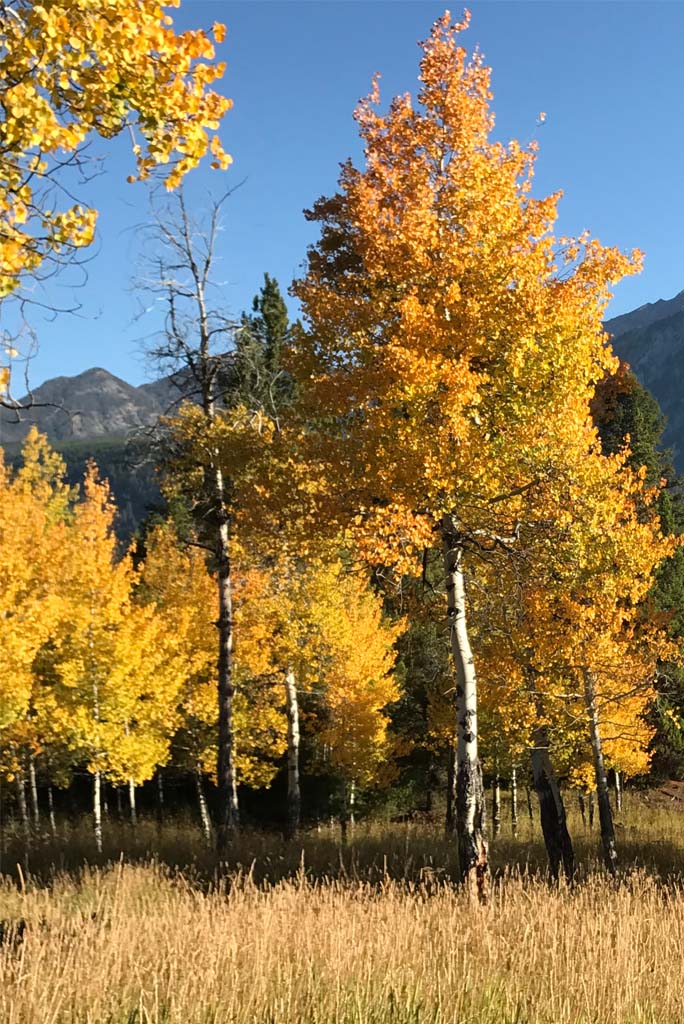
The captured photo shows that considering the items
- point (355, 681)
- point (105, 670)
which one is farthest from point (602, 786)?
point (105, 670)

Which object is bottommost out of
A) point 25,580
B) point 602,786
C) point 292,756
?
point 602,786

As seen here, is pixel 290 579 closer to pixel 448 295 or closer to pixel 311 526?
pixel 311 526

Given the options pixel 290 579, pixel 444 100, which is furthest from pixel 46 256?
pixel 290 579

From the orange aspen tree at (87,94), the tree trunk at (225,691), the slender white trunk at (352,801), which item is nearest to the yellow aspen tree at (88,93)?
the orange aspen tree at (87,94)

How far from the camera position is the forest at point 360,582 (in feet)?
12.0

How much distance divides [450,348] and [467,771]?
4789 millimetres

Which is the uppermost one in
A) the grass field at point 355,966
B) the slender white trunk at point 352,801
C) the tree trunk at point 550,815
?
the grass field at point 355,966

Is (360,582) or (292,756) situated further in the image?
(292,756)

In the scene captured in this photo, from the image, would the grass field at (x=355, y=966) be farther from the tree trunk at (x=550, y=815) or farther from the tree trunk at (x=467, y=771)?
the tree trunk at (x=550, y=815)

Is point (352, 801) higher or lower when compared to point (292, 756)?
lower

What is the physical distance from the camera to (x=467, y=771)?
8.05 meters

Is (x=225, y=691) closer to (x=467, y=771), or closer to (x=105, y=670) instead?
(x=467, y=771)

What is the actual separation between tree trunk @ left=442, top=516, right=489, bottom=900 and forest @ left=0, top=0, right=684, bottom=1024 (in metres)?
0.04

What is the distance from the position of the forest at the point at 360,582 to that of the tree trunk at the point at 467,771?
0.12ft
